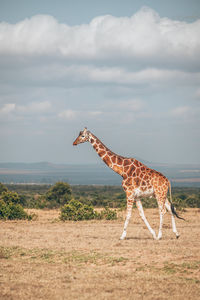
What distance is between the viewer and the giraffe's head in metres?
15.9

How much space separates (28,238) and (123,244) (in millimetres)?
3736

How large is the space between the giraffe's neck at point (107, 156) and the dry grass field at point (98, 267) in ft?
8.18

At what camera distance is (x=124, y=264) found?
11195mm

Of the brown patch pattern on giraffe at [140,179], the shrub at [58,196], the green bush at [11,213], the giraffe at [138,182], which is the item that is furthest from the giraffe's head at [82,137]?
the shrub at [58,196]

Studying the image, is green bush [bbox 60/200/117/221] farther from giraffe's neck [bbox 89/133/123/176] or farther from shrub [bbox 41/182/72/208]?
shrub [bbox 41/182/72/208]

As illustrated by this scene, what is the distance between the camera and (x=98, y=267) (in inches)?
434

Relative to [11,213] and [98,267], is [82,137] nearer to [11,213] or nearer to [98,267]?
[98,267]

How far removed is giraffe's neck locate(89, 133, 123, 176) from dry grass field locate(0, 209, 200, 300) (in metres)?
2.49

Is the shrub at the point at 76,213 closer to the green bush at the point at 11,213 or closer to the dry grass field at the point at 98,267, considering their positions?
the green bush at the point at 11,213

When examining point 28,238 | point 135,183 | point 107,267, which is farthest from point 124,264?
point 28,238

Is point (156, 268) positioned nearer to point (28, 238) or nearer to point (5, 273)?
point (5, 273)

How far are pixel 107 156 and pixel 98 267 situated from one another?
565 centimetres

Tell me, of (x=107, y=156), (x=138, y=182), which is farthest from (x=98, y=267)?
(x=107, y=156)

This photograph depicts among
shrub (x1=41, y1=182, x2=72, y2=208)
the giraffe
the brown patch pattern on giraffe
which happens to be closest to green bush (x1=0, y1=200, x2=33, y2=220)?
the giraffe
